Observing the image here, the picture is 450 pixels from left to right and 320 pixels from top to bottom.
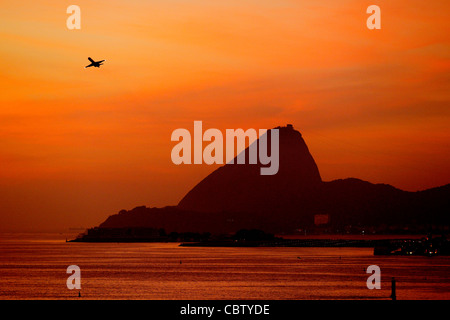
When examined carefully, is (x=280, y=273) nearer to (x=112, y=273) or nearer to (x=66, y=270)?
(x=112, y=273)

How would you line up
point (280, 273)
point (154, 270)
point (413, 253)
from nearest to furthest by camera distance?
point (280, 273) < point (154, 270) < point (413, 253)
